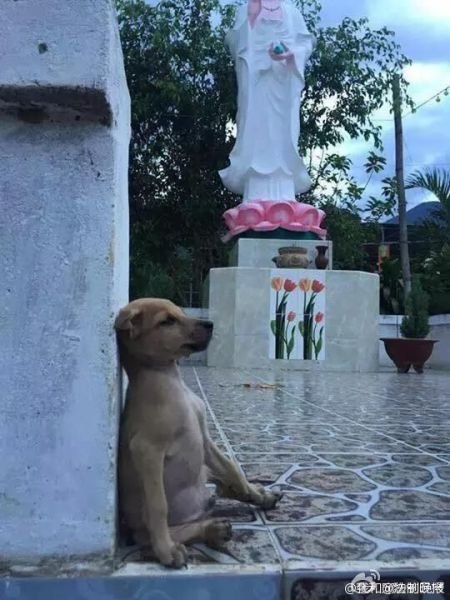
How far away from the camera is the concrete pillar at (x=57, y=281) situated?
1267 millimetres

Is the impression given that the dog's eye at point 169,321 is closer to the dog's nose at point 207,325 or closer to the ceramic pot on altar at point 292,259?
the dog's nose at point 207,325

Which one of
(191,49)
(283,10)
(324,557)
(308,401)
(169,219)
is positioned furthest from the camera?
(169,219)

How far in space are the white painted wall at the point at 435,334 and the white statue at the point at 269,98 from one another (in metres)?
2.69

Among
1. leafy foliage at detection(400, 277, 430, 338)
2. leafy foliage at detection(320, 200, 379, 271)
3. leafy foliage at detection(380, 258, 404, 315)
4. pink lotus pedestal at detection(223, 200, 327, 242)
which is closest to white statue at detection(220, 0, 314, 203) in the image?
pink lotus pedestal at detection(223, 200, 327, 242)

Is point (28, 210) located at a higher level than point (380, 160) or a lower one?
lower

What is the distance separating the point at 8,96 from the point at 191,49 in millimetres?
11732

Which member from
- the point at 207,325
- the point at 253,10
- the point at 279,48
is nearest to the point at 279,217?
the point at 279,48

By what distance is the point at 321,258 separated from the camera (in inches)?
365

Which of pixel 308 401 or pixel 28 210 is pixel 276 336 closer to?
pixel 308 401

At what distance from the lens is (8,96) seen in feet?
4.17

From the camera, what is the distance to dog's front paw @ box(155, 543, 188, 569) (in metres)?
1.26

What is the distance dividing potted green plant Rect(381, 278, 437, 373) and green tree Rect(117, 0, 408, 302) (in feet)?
15.1

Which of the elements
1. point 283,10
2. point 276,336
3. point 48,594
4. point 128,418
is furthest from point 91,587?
point 283,10

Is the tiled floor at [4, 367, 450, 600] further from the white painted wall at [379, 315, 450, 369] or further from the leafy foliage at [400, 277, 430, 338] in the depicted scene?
the white painted wall at [379, 315, 450, 369]
